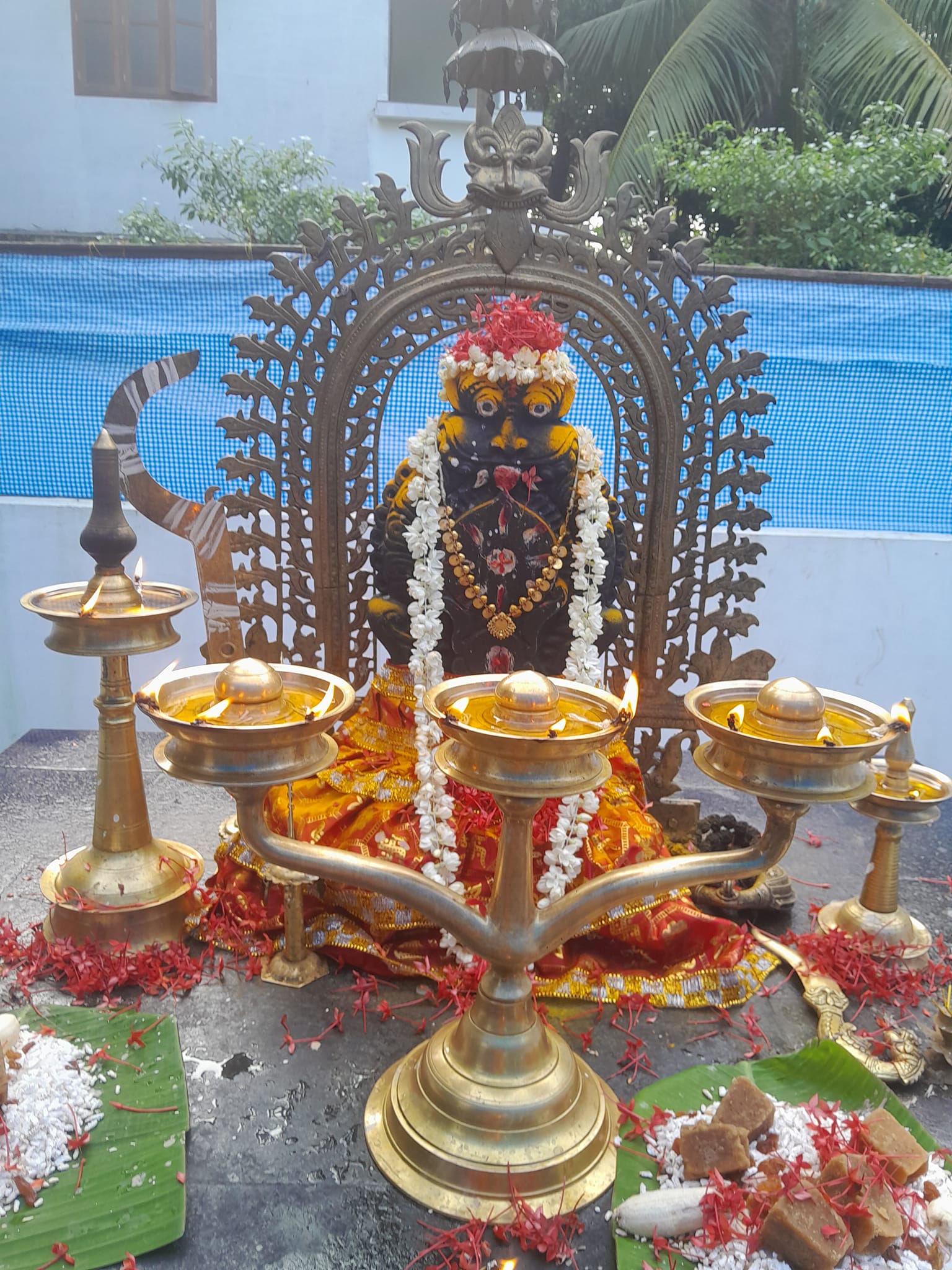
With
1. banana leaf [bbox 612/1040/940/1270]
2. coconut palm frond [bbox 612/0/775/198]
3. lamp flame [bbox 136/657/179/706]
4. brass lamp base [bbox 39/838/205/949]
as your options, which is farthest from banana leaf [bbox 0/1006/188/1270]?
coconut palm frond [bbox 612/0/775/198]

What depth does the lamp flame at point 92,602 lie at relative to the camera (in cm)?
192

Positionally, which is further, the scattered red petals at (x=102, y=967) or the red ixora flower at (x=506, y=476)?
the red ixora flower at (x=506, y=476)

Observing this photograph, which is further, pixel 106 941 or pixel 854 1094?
pixel 106 941

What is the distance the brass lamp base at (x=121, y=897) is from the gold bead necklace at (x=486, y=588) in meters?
1.08

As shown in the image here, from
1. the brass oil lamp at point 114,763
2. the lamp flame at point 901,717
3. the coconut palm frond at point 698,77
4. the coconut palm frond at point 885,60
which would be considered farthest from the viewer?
the coconut palm frond at point 698,77

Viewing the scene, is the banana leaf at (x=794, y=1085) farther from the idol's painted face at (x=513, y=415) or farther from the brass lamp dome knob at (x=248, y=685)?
the idol's painted face at (x=513, y=415)

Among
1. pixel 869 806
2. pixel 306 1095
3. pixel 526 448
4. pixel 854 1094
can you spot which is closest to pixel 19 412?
pixel 526 448

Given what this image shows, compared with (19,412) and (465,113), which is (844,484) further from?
(465,113)

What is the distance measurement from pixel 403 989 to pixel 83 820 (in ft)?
4.71

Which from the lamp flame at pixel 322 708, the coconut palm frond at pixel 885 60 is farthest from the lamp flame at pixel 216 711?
the coconut palm frond at pixel 885 60

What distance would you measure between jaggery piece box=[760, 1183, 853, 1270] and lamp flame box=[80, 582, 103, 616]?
1731 millimetres

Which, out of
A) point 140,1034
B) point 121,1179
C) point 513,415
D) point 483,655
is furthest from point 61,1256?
point 513,415

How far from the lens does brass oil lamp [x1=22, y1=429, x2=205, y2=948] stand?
199cm

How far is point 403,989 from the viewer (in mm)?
2107
